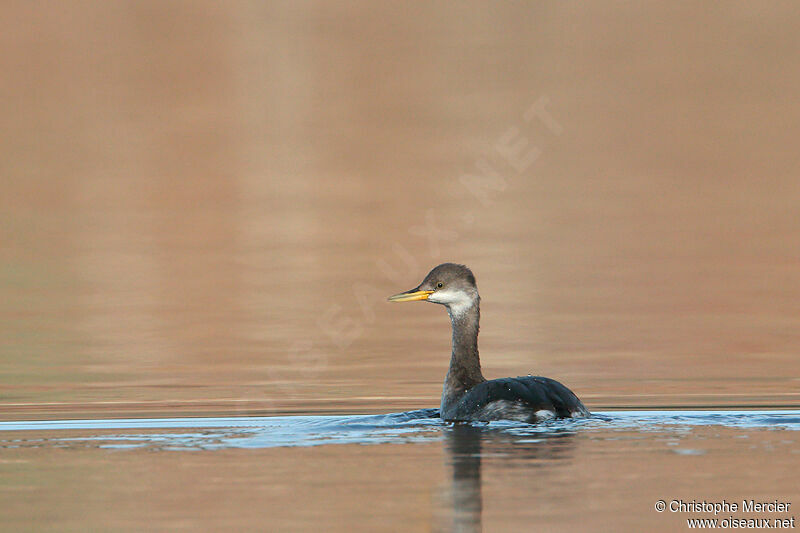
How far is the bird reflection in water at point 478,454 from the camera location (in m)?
9.45

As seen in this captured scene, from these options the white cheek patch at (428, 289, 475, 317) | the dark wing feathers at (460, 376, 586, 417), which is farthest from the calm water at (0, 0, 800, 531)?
the white cheek patch at (428, 289, 475, 317)

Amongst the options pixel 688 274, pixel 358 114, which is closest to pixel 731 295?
pixel 688 274

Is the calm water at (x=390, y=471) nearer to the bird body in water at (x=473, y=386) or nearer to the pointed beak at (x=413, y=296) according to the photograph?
the bird body in water at (x=473, y=386)

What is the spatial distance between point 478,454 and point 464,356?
121 inches

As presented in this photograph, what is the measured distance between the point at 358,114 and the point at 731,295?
24793 millimetres

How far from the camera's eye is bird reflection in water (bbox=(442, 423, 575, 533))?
9.45 metres

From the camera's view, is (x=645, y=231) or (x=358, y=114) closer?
(x=645, y=231)

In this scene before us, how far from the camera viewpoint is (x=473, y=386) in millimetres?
13664

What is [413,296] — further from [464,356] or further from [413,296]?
[464,356]

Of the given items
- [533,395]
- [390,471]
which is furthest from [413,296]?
[390,471]

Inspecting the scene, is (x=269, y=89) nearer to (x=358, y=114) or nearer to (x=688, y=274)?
(x=358, y=114)

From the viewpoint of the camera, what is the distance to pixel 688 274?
71.7 feet
